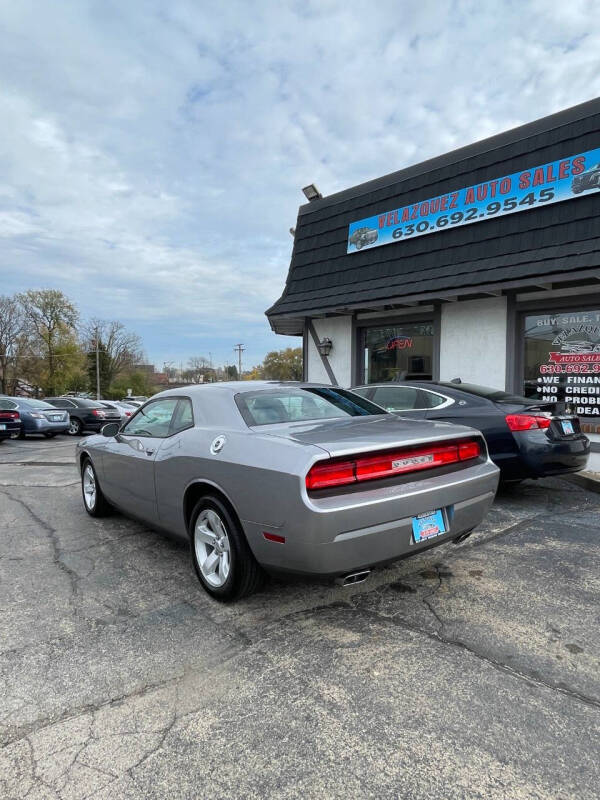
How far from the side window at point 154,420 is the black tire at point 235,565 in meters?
1.03

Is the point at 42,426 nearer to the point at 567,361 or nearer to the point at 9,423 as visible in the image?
the point at 9,423

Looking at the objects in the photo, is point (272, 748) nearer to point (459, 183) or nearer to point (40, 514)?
point (40, 514)

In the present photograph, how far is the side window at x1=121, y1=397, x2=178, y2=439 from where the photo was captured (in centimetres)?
393

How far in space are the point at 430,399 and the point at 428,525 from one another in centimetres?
330

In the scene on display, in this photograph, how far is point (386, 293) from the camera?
350 inches

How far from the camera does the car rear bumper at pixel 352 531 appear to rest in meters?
2.47

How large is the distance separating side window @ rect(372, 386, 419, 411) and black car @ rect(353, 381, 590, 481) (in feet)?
1.63

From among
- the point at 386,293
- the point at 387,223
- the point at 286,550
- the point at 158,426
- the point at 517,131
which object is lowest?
the point at 286,550

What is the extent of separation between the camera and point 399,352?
9.66 meters

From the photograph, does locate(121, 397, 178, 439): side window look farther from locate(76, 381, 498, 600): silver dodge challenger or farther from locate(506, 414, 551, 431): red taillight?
locate(506, 414, 551, 431): red taillight

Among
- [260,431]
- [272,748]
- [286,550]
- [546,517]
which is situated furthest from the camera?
[546,517]

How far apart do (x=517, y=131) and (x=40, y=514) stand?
28.3ft

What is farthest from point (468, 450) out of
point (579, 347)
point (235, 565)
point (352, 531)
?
point (579, 347)

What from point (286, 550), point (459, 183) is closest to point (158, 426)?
point (286, 550)
